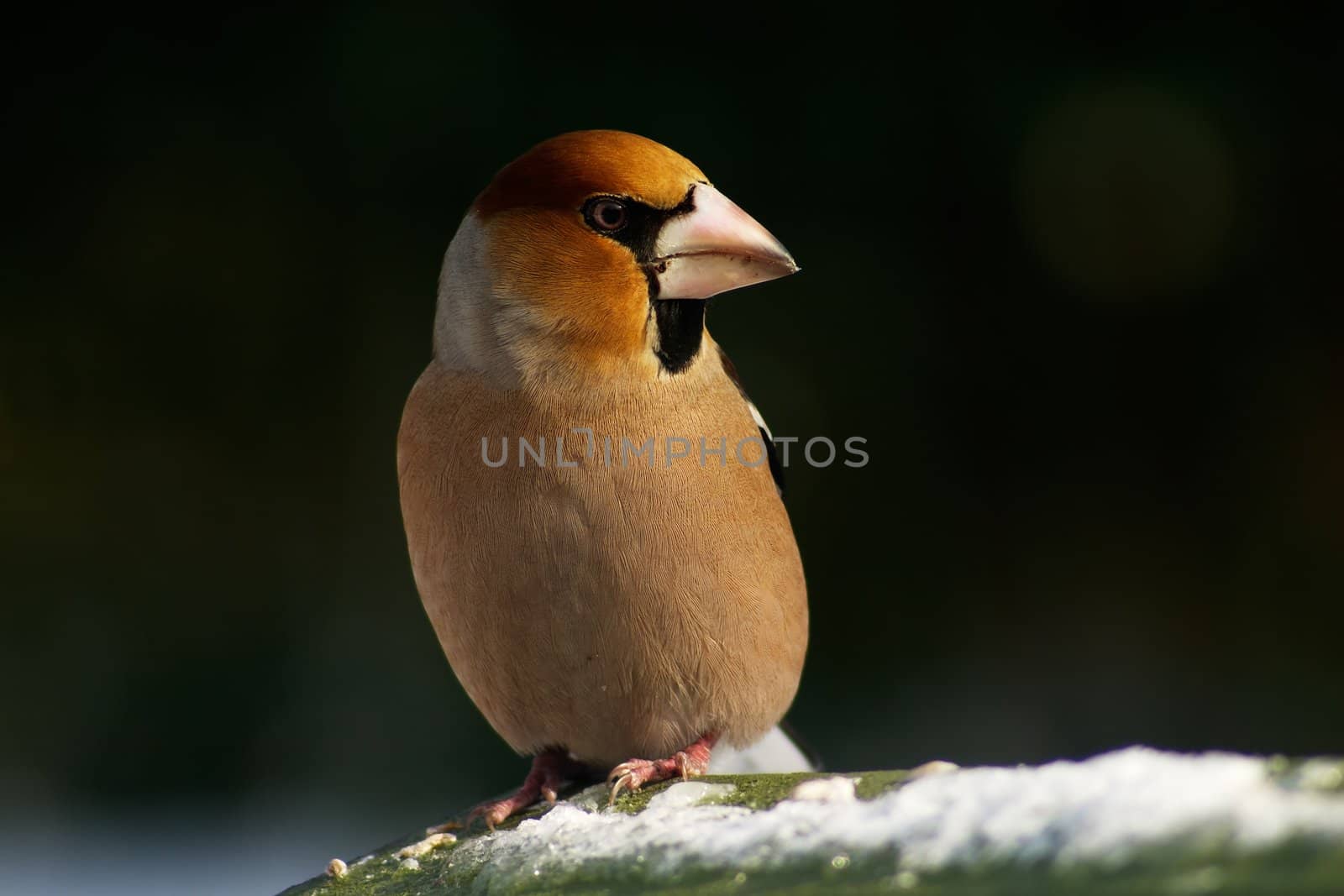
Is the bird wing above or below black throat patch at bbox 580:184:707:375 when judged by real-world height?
below

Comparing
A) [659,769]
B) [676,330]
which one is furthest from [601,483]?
[659,769]

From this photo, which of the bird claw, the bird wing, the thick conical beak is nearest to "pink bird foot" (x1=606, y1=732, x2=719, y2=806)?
the bird claw

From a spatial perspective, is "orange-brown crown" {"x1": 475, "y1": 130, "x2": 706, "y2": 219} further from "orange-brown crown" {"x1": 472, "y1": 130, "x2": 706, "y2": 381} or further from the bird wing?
the bird wing

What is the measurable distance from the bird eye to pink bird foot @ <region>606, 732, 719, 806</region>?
20.8 inches

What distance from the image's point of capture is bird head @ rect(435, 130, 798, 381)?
122cm

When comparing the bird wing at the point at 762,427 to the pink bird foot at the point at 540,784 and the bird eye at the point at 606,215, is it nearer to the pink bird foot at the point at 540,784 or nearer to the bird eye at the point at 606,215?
the bird eye at the point at 606,215

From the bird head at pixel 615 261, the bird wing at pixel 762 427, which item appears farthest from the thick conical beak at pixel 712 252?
the bird wing at pixel 762 427

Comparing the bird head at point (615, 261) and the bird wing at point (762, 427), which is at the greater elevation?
the bird head at point (615, 261)

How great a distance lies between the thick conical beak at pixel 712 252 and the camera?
1203 mm

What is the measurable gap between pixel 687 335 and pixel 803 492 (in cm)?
119

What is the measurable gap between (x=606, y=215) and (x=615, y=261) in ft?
0.16

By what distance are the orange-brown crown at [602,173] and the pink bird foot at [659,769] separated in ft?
1.80

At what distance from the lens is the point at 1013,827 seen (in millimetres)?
750

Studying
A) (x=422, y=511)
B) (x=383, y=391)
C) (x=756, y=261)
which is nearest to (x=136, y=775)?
(x=383, y=391)
